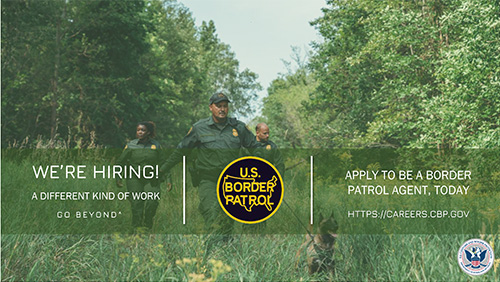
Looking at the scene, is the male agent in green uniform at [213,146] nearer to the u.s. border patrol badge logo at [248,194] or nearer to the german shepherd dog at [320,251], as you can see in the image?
the u.s. border patrol badge logo at [248,194]

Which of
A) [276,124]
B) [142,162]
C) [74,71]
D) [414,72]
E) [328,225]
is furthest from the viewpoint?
[276,124]

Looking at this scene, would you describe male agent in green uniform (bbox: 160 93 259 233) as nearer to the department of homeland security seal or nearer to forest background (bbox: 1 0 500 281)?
forest background (bbox: 1 0 500 281)

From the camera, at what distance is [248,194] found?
15.9ft

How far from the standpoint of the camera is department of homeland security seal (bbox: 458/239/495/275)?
4125 mm

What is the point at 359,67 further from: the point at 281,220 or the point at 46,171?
the point at 46,171

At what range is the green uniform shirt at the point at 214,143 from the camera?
221 inches

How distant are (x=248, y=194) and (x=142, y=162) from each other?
2594mm

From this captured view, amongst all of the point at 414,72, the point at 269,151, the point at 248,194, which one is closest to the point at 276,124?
the point at 414,72

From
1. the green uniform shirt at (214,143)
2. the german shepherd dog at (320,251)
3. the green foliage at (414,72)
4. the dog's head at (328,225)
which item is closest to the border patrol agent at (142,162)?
the green uniform shirt at (214,143)

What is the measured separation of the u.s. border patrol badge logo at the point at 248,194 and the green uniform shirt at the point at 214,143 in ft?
1.98

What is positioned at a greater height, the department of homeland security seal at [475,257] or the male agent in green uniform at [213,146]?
the male agent in green uniform at [213,146]

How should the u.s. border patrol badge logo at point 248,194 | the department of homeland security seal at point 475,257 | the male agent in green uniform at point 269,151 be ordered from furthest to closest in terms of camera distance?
the male agent in green uniform at point 269,151, the u.s. border patrol badge logo at point 248,194, the department of homeland security seal at point 475,257

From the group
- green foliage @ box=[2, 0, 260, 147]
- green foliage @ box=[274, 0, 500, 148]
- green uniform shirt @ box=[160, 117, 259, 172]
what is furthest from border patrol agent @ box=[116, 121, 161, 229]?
green foliage @ box=[2, 0, 260, 147]
